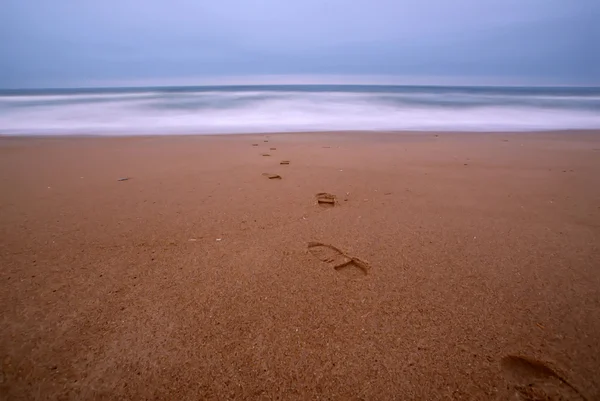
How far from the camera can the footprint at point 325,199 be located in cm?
248

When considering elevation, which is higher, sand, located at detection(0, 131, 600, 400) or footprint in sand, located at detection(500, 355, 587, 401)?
sand, located at detection(0, 131, 600, 400)

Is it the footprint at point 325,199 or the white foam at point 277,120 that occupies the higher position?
the white foam at point 277,120

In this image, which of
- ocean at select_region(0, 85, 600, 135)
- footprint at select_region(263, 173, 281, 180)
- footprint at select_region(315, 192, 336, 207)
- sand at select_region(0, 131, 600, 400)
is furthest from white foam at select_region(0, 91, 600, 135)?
sand at select_region(0, 131, 600, 400)

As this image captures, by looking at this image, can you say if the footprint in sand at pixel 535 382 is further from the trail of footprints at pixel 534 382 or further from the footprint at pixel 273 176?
the footprint at pixel 273 176

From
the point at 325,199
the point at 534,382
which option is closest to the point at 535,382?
the point at 534,382

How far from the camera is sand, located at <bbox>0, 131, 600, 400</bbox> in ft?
3.50

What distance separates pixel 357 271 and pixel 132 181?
8.33 feet

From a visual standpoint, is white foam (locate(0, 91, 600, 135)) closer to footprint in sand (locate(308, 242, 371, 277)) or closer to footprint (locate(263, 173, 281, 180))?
footprint (locate(263, 173, 281, 180))

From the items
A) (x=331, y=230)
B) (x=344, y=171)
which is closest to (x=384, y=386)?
(x=331, y=230)

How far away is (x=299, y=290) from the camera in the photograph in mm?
1474

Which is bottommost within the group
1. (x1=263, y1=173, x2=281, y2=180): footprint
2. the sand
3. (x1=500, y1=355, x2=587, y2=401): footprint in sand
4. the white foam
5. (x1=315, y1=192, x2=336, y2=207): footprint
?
(x1=500, y1=355, x2=587, y2=401): footprint in sand

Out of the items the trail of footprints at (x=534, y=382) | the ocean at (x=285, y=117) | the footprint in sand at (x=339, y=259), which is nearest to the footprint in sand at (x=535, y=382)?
the trail of footprints at (x=534, y=382)

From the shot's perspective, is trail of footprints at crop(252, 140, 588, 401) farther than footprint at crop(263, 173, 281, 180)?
No

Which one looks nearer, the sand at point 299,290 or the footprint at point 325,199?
the sand at point 299,290
